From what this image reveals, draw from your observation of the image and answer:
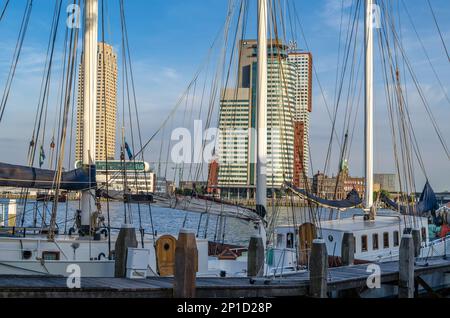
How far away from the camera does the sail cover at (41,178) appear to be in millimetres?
20125

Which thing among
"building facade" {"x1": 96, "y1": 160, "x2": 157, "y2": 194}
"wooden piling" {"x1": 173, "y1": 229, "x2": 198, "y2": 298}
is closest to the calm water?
"building facade" {"x1": 96, "y1": 160, "x2": 157, "y2": 194}

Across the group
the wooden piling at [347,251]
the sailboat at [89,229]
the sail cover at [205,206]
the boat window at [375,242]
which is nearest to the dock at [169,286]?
the sailboat at [89,229]

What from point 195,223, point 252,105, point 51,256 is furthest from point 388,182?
point 51,256

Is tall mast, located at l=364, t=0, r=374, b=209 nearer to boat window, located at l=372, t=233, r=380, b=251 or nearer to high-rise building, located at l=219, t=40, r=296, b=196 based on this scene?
high-rise building, located at l=219, t=40, r=296, b=196

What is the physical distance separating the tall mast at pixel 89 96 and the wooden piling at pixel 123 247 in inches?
219

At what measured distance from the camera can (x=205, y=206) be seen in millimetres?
25953

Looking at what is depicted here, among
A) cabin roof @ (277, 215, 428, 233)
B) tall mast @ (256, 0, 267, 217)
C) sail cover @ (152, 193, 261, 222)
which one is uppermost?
tall mast @ (256, 0, 267, 217)

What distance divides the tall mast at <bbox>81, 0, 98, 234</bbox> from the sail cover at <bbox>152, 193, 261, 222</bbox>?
4325 mm

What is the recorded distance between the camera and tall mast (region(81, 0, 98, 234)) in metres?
A: 22.9

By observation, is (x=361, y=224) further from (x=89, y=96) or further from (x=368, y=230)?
(x=89, y=96)

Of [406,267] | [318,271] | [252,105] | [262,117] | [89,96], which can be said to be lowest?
[406,267]

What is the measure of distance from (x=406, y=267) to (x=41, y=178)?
1381 cm

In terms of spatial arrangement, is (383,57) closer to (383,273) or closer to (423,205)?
(423,205)

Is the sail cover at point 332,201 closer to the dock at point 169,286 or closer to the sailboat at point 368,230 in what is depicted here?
the sailboat at point 368,230
